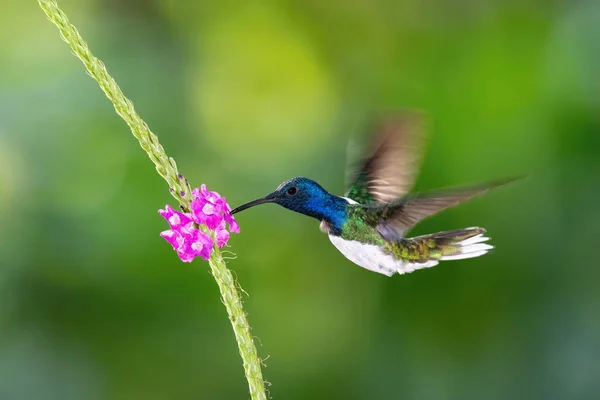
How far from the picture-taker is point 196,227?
110 centimetres

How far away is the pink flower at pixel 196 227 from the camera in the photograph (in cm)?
107

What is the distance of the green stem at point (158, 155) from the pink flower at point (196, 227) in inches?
0.7

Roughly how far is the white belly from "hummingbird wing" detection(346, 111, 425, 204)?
0.16m

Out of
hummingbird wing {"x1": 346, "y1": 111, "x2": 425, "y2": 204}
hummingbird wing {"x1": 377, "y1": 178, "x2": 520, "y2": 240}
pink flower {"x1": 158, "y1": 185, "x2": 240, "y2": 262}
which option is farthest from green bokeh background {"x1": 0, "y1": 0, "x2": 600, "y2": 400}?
pink flower {"x1": 158, "y1": 185, "x2": 240, "y2": 262}

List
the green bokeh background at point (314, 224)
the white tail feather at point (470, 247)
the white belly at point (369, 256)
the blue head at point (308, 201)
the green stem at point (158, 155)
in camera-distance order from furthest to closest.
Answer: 1. the green bokeh background at point (314, 224)
2. the white tail feather at point (470, 247)
3. the white belly at point (369, 256)
4. the blue head at point (308, 201)
5. the green stem at point (158, 155)

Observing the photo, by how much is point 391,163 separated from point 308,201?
39 cm

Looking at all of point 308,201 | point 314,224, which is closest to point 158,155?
point 308,201

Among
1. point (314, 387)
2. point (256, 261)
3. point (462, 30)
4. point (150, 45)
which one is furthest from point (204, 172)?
point (462, 30)

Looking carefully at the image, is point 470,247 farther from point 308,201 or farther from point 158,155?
point 158,155

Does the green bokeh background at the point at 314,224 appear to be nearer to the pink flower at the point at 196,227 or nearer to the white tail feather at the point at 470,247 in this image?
the white tail feather at the point at 470,247

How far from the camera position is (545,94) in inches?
152

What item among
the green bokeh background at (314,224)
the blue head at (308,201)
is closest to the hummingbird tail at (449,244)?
the blue head at (308,201)

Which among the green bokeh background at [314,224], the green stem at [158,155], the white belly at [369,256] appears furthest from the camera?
the green bokeh background at [314,224]

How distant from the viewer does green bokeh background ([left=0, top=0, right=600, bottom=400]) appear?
143 inches
